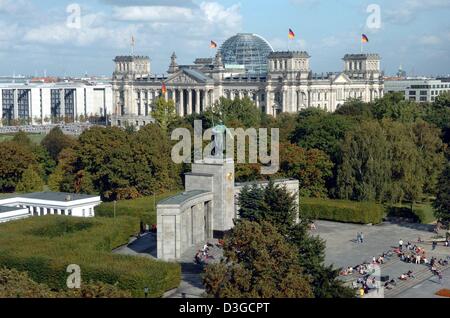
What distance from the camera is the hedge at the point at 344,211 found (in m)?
54.1

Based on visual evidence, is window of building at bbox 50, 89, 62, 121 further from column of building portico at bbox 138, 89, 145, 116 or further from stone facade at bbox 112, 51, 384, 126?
column of building portico at bbox 138, 89, 145, 116

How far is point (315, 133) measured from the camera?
63.3 m

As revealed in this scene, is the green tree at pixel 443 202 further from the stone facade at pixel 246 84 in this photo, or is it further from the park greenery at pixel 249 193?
the stone facade at pixel 246 84

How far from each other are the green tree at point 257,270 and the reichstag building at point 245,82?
3404 inches

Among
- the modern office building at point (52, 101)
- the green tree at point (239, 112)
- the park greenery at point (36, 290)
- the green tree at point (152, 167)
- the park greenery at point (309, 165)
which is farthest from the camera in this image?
the modern office building at point (52, 101)

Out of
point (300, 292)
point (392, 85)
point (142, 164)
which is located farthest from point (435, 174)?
point (392, 85)

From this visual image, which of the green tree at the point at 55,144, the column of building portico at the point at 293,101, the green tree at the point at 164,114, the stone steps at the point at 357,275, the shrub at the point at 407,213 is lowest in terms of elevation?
the stone steps at the point at 357,275

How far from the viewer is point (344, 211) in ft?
179

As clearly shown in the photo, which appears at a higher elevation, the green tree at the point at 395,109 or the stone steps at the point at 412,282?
the green tree at the point at 395,109

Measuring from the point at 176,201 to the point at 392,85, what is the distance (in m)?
145

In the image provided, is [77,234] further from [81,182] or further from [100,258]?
[81,182]

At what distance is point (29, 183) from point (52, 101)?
131653 mm

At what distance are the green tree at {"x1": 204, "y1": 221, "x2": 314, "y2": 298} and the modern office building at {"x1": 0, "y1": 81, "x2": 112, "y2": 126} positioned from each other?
15156cm

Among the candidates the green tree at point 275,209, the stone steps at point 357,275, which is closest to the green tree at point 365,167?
the stone steps at point 357,275
